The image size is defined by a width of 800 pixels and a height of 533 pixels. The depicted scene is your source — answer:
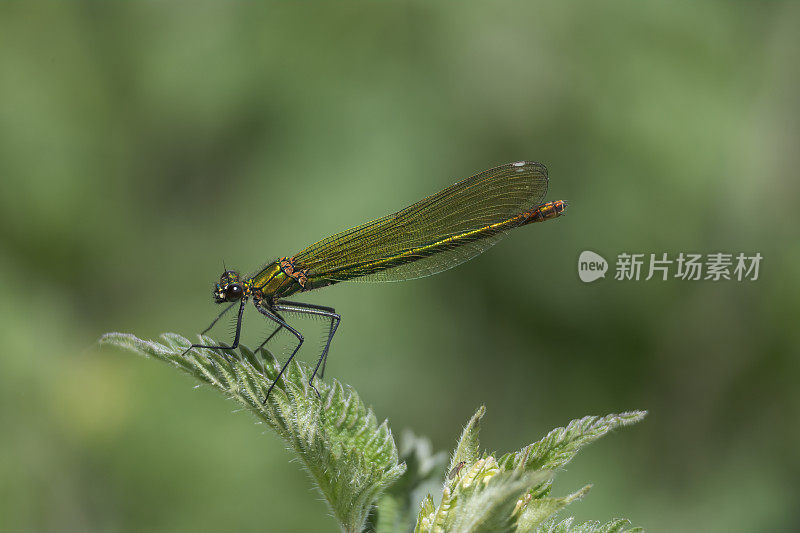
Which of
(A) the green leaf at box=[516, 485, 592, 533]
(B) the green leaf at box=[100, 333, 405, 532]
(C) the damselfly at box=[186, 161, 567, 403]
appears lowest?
(A) the green leaf at box=[516, 485, 592, 533]

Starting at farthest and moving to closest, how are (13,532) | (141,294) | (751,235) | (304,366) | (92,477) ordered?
1. (141,294)
2. (751,235)
3. (92,477)
4. (13,532)
5. (304,366)

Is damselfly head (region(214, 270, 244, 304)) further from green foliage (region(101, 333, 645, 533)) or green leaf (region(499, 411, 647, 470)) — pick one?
green leaf (region(499, 411, 647, 470))

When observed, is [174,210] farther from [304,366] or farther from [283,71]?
[304,366]

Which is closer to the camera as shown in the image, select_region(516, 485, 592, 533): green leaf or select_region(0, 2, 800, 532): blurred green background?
select_region(516, 485, 592, 533): green leaf

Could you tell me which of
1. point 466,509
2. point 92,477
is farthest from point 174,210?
point 466,509

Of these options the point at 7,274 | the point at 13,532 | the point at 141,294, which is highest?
the point at 7,274

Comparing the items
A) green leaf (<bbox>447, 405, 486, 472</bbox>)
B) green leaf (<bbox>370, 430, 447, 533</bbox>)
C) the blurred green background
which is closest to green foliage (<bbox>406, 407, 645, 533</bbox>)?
green leaf (<bbox>447, 405, 486, 472</bbox>)

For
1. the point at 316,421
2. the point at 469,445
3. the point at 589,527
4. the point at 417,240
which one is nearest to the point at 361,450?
the point at 316,421
